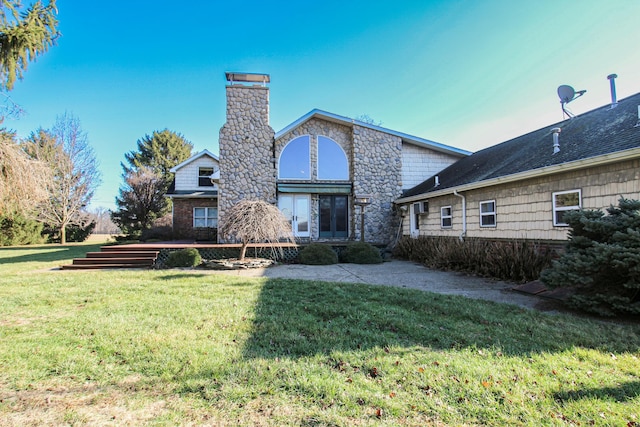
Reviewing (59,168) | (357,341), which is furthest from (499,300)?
(59,168)

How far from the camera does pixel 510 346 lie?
339cm

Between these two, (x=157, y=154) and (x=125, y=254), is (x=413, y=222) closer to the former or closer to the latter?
(x=125, y=254)

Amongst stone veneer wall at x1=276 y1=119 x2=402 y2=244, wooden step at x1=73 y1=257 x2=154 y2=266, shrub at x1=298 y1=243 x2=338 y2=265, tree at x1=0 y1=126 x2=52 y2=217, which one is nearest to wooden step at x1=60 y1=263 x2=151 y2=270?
wooden step at x1=73 y1=257 x2=154 y2=266

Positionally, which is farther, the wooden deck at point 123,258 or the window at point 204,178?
the window at point 204,178

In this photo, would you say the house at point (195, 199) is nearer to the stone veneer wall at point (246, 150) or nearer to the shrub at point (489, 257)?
the stone veneer wall at point (246, 150)

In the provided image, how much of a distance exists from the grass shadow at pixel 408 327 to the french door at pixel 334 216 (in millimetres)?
9331

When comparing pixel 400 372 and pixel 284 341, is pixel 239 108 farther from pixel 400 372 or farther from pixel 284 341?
pixel 400 372

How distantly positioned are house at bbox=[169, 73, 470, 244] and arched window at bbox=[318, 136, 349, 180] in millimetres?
50

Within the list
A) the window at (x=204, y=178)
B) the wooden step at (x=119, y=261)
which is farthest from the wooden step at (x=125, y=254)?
the window at (x=204, y=178)

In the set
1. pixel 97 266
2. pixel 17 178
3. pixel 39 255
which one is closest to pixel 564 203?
pixel 17 178

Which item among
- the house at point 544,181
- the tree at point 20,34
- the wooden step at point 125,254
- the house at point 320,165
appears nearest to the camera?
the tree at point 20,34

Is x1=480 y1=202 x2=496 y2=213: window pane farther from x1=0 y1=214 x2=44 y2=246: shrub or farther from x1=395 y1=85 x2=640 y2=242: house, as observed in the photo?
x1=0 y1=214 x2=44 y2=246: shrub

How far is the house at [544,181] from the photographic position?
6492mm

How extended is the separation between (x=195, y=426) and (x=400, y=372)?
1.77m
